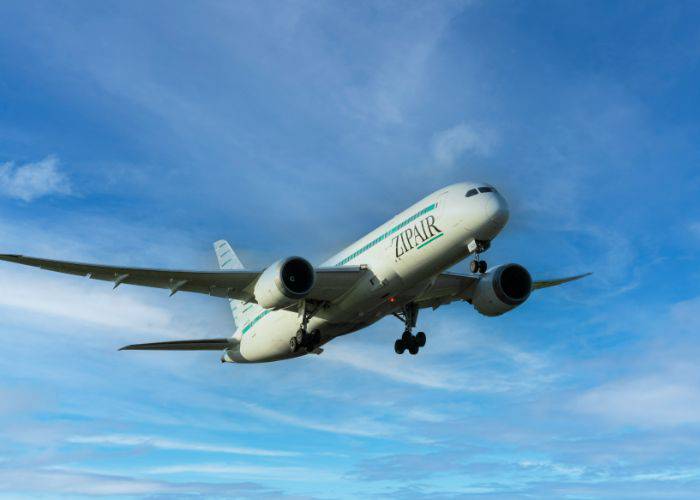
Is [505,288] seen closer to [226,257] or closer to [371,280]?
[371,280]

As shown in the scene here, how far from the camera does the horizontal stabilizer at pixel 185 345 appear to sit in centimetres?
3295

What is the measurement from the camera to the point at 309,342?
30.0 m

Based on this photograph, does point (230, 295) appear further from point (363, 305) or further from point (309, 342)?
point (363, 305)

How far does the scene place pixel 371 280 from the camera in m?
28.0

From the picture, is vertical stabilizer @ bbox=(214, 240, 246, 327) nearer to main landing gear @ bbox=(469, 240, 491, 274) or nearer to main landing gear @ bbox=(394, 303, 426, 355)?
main landing gear @ bbox=(394, 303, 426, 355)

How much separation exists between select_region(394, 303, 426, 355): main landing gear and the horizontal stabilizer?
8.60m

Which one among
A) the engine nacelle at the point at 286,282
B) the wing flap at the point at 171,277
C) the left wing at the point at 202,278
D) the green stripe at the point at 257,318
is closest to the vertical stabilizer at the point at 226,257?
the green stripe at the point at 257,318

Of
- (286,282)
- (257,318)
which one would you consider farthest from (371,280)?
(257,318)

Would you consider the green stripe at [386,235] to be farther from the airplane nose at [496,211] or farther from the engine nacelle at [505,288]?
the engine nacelle at [505,288]

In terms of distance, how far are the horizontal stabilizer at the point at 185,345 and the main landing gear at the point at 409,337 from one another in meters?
8.60

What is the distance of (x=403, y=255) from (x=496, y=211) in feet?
12.9

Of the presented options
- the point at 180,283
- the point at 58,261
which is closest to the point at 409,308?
the point at 180,283

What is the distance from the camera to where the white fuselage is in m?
25.6

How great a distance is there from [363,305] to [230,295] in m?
6.16
